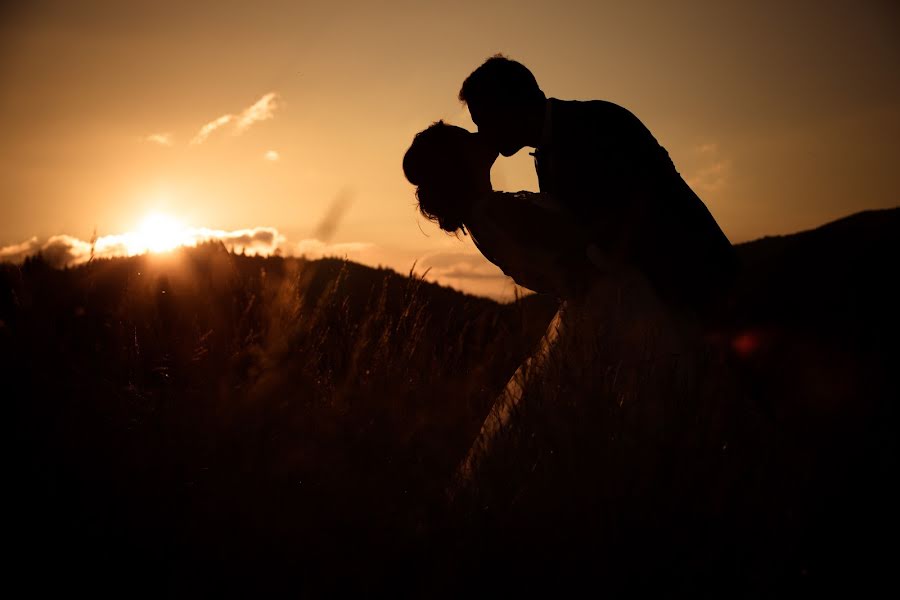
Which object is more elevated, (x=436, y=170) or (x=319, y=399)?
(x=436, y=170)

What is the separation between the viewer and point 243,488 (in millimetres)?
2111

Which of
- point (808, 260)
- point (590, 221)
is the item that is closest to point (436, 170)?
point (590, 221)

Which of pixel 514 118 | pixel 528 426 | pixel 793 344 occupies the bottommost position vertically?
pixel 528 426

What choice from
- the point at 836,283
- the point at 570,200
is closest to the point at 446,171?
the point at 570,200

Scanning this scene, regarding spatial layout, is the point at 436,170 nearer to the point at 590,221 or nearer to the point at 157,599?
the point at 590,221

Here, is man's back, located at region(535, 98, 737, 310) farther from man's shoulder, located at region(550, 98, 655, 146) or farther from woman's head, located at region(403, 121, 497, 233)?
woman's head, located at region(403, 121, 497, 233)

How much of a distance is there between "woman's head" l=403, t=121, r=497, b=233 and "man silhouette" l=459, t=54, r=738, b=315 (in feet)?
1.08

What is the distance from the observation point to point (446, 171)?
2.67 metres

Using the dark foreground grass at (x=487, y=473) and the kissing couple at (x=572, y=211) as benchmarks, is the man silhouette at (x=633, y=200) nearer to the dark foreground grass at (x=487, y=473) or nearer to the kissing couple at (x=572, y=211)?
the kissing couple at (x=572, y=211)

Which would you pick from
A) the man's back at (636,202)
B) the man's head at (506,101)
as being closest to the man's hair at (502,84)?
the man's head at (506,101)

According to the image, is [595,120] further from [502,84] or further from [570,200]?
[502,84]

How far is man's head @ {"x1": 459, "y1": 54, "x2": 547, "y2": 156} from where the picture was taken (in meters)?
2.74

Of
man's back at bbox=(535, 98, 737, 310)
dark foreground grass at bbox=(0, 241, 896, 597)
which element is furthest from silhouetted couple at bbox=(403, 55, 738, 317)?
dark foreground grass at bbox=(0, 241, 896, 597)

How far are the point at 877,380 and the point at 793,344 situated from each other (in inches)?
10.1
